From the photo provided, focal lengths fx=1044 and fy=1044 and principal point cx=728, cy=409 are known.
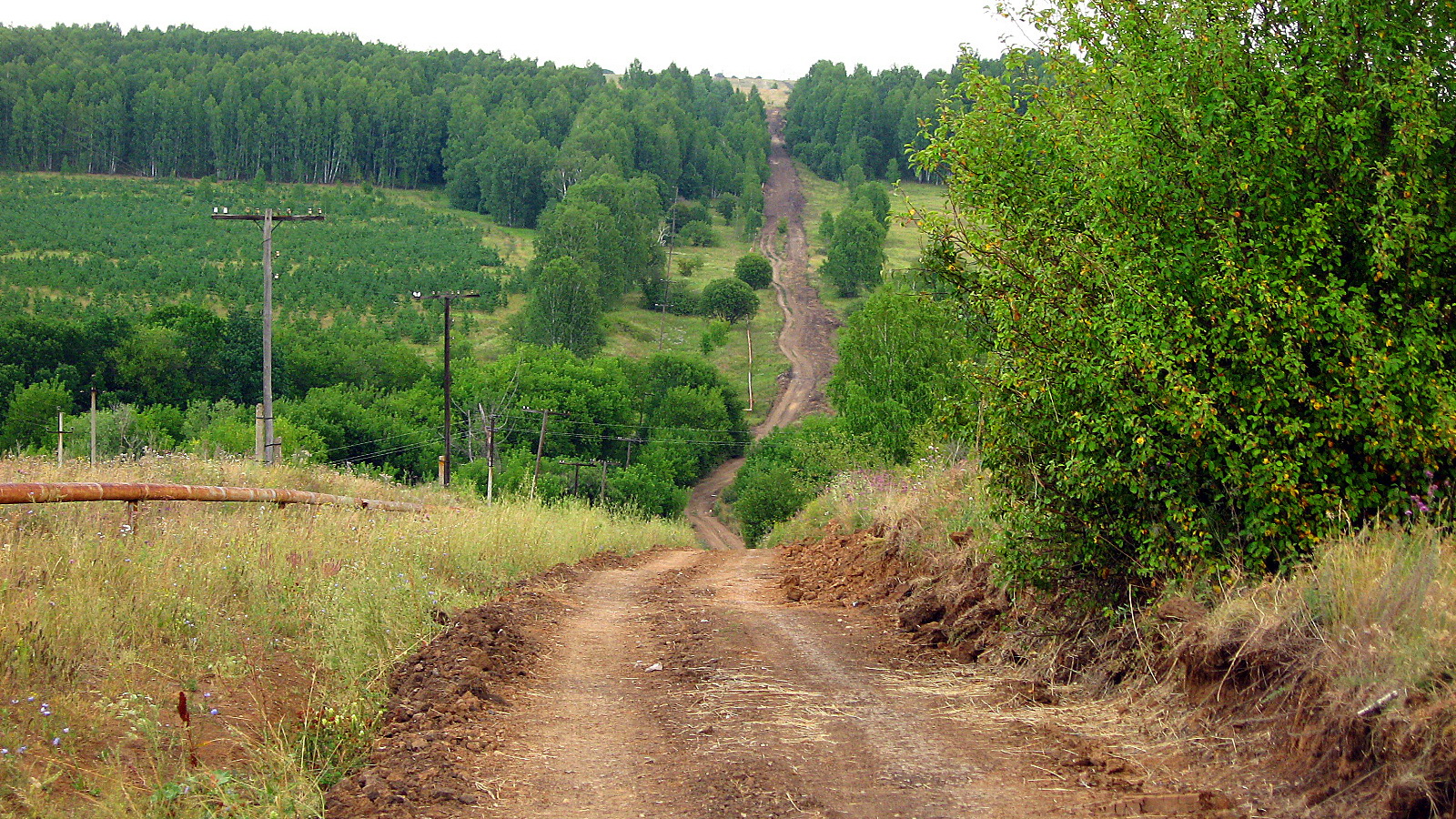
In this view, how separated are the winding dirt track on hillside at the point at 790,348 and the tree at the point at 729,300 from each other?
3951 millimetres

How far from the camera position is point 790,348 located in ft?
295

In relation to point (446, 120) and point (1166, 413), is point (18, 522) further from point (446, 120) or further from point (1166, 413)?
point (446, 120)

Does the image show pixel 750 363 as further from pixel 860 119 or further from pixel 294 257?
pixel 860 119

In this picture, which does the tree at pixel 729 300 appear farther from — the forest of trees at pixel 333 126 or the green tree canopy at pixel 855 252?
the forest of trees at pixel 333 126

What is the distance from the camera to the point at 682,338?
93.1m

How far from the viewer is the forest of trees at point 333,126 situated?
396 feet

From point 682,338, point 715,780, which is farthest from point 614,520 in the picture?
point 682,338

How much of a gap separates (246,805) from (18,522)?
188 inches

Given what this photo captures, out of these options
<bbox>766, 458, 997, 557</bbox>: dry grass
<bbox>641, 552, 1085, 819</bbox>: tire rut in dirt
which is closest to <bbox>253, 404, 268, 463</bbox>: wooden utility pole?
<bbox>766, 458, 997, 557</bbox>: dry grass

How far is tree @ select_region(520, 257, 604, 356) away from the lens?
8112cm

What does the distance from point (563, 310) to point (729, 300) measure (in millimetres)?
18533

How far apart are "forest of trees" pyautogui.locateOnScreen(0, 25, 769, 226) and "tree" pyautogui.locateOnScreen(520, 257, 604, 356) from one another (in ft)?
107

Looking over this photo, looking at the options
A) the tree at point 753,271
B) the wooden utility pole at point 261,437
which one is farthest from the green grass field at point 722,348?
the wooden utility pole at point 261,437

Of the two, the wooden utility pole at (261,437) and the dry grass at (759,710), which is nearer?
the dry grass at (759,710)
